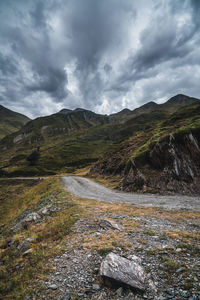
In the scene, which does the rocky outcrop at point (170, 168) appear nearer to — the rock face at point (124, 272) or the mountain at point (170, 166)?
the mountain at point (170, 166)

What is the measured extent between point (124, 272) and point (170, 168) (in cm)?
2461

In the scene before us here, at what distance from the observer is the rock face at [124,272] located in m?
4.66

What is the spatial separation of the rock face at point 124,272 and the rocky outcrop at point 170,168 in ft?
68.0

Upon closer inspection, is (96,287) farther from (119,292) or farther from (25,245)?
(25,245)

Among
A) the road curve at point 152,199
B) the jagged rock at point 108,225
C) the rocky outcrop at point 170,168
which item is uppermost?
the rocky outcrop at point 170,168

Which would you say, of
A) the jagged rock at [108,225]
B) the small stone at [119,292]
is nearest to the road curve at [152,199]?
the jagged rock at [108,225]

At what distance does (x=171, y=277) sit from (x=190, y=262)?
4.28 feet

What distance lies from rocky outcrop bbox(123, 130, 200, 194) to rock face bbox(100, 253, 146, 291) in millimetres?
20726

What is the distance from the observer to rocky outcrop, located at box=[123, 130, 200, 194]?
23328 millimetres

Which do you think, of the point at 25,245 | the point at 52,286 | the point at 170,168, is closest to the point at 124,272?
the point at 52,286

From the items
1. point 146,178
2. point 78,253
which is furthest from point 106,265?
point 146,178

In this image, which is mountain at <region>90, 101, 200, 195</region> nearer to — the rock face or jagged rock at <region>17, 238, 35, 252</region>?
the rock face

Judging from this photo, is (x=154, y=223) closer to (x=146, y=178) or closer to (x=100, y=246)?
(x=100, y=246)

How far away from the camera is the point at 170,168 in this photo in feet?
84.5
